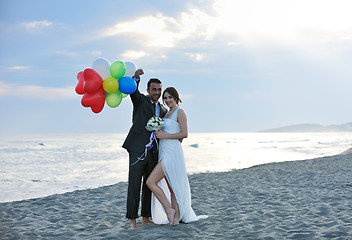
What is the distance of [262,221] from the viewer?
505 cm

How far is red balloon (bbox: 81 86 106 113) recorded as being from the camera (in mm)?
4453

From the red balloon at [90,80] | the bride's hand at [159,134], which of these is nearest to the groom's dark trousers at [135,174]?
the bride's hand at [159,134]

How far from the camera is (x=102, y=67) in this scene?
4469 mm

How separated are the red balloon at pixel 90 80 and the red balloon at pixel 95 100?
9 cm

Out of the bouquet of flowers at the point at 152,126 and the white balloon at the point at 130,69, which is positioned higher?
the white balloon at the point at 130,69

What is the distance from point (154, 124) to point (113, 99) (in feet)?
2.14

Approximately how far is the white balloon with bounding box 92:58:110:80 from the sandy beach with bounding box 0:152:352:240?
2172mm

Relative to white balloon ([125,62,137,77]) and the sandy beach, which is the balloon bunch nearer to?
white balloon ([125,62,137,77])

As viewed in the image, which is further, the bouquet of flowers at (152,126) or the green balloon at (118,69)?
the bouquet of flowers at (152,126)

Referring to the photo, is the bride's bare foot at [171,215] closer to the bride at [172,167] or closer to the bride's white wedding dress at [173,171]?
the bride at [172,167]

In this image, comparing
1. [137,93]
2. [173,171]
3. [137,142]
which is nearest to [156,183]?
[173,171]

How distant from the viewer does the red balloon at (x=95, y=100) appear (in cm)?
445

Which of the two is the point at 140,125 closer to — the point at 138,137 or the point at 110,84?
the point at 138,137

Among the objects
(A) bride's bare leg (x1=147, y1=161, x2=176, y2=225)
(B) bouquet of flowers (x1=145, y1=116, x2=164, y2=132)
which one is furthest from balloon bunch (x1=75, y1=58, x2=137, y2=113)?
(A) bride's bare leg (x1=147, y1=161, x2=176, y2=225)
